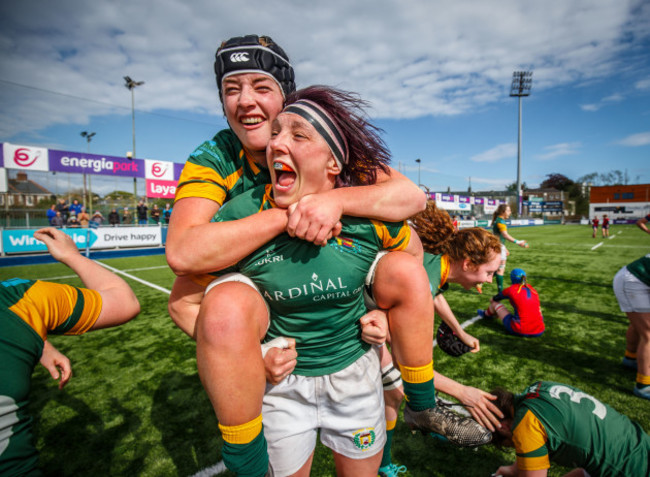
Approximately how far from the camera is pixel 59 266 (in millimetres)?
12172

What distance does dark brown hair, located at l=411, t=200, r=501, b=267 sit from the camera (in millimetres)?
2889

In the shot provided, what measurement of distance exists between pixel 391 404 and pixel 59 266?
47.1 ft

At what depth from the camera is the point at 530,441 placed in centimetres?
202

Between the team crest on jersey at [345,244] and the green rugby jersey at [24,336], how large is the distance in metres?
1.38

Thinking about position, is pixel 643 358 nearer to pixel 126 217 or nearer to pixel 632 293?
pixel 632 293

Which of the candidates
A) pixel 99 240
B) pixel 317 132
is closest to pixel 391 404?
pixel 317 132

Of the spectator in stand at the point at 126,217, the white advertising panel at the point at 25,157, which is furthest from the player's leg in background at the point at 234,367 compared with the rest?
the spectator in stand at the point at 126,217

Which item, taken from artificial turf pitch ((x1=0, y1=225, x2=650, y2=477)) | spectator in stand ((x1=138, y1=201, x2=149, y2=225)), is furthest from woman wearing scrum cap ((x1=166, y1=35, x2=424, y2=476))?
spectator in stand ((x1=138, y1=201, x2=149, y2=225))

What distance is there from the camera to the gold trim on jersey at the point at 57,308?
1491mm

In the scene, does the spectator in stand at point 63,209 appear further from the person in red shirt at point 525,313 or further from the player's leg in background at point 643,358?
the player's leg in background at point 643,358

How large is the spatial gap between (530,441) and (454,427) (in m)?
0.46

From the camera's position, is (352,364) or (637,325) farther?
(637,325)

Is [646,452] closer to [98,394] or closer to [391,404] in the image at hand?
[391,404]

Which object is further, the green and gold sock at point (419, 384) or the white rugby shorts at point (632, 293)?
the white rugby shorts at point (632, 293)
